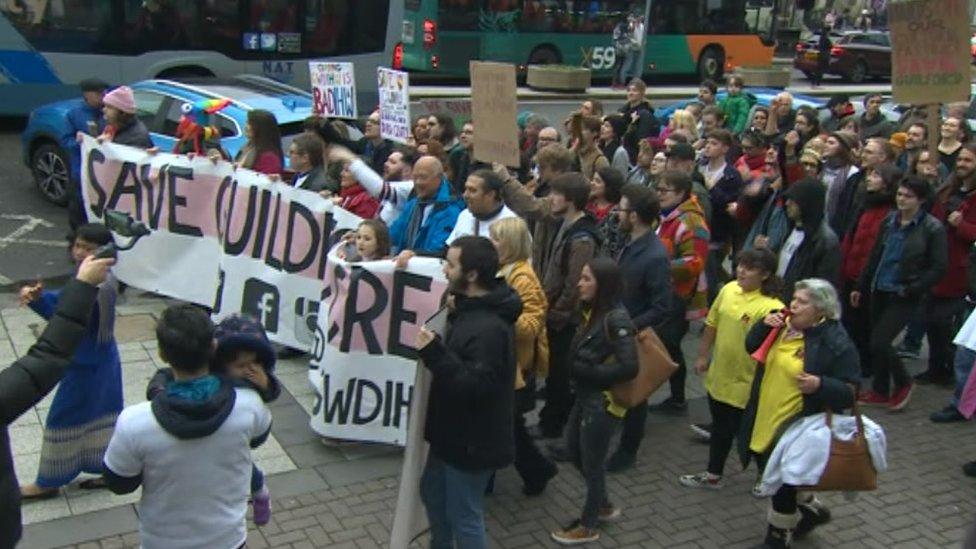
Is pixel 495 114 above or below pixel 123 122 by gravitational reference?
above

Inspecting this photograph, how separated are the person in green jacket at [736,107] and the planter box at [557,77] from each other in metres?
10.4

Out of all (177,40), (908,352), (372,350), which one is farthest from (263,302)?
(177,40)

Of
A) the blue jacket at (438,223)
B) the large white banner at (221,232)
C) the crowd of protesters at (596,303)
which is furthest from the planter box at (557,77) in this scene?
the blue jacket at (438,223)

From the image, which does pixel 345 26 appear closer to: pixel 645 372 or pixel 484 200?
pixel 484 200

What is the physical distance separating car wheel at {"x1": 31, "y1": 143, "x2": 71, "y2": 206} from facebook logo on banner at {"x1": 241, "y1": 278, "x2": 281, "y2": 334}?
464 centimetres

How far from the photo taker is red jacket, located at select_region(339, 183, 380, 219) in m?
6.81

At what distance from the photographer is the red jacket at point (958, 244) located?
698 centimetres

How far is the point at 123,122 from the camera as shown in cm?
827

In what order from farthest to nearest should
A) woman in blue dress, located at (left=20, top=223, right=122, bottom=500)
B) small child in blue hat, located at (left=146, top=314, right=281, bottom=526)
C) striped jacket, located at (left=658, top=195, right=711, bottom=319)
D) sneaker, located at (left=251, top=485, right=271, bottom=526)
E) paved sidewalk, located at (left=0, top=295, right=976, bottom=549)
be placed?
striped jacket, located at (left=658, top=195, right=711, bottom=319) → paved sidewalk, located at (left=0, top=295, right=976, bottom=549) → woman in blue dress, located at (left=20, top=223, right=122, bottom=500) → sneaker, located at (left=251, top=485, right=271, bottom=526) → small child in blue hat, located at (left=146, top=314, right=281, bottom=526)

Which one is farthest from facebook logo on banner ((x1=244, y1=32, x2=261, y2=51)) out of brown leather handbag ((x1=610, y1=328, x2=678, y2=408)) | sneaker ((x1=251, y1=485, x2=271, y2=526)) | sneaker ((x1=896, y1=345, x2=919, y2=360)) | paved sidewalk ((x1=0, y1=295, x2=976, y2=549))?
sneaker ((x1=251, y1=485, x2=271, y2=526))

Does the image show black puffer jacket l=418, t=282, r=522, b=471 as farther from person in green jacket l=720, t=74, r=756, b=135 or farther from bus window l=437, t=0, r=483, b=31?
bus window l=437, t=0, r=483, b=31

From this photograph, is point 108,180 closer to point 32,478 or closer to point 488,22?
point 32,478

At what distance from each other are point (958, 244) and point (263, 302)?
4891 mm

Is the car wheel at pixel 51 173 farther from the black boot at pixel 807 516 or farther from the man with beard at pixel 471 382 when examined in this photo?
the black boot at pixel 807 516
